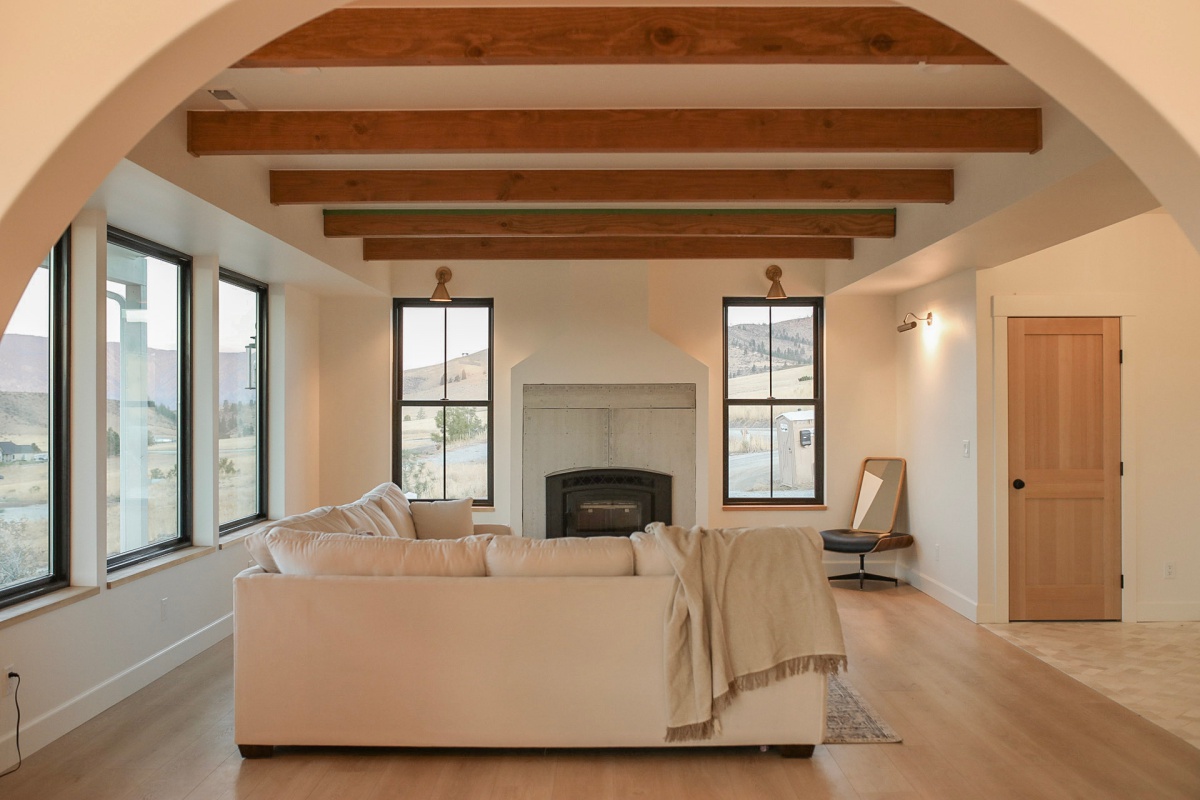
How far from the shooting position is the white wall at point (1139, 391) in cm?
561

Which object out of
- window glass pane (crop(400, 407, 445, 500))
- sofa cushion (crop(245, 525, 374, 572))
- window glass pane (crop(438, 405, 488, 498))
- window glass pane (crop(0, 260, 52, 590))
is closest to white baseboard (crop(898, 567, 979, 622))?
window glass pane (crop(438, 405, 488, 498))

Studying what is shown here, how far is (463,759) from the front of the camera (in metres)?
3.42

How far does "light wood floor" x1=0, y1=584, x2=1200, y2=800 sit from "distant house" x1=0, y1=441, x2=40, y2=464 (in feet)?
3.84

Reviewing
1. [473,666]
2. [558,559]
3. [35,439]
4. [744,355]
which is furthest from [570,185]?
[744,355]

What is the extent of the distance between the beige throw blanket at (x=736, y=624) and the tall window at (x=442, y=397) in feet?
13.9

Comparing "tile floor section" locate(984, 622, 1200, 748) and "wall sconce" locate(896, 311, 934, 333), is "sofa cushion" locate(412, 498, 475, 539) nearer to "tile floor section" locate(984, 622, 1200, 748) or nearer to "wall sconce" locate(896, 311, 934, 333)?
"tile floor section" locate(984, 622, 1200, 748)

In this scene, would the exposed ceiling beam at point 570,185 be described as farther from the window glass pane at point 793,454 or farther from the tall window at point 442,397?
the window glass pane at point 793,454

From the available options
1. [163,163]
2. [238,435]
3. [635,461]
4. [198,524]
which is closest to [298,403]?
[238,435]

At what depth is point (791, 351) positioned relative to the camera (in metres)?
7.43

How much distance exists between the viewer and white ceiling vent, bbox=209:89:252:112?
3361 millimetres

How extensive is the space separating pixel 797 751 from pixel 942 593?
3283mm

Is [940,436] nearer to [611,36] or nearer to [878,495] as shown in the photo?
[878,495]

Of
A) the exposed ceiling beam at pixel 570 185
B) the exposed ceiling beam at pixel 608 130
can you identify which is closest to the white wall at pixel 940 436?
the exposed ceiling beam at pixel 570 185

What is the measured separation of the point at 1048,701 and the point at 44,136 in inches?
Answer: 173
